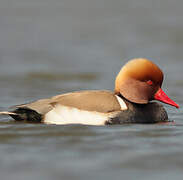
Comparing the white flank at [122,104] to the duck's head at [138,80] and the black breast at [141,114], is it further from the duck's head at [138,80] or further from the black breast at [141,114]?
the duck's head at [138,80]

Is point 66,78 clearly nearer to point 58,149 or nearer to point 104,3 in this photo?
point 58,149

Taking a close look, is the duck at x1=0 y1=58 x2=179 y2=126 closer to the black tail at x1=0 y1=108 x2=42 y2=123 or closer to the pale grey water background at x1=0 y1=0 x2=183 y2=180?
the black tail at x1=0 y1=108 x2=42 y2=123

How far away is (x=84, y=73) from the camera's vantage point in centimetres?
1359

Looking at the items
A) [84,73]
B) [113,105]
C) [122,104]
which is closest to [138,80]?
[122,104]

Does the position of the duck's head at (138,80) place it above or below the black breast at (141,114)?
above

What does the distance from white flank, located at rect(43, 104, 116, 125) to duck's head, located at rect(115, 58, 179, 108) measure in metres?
0.55

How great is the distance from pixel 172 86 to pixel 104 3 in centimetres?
1050

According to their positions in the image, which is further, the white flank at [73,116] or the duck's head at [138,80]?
the duck's head at [138,80]

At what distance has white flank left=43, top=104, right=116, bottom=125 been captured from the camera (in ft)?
25.2

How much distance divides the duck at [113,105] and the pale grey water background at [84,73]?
16 cm

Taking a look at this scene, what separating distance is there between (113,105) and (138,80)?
24.6 inches

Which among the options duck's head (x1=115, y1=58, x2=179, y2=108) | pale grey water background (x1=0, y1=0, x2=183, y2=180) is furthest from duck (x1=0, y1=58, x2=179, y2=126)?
pale grey water background (x1=0, y1=0, x2=183, y2=180)

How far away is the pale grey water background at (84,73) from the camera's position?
6062 mm

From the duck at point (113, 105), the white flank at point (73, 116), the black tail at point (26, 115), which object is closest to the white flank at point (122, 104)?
the duck at point (113, 105)
